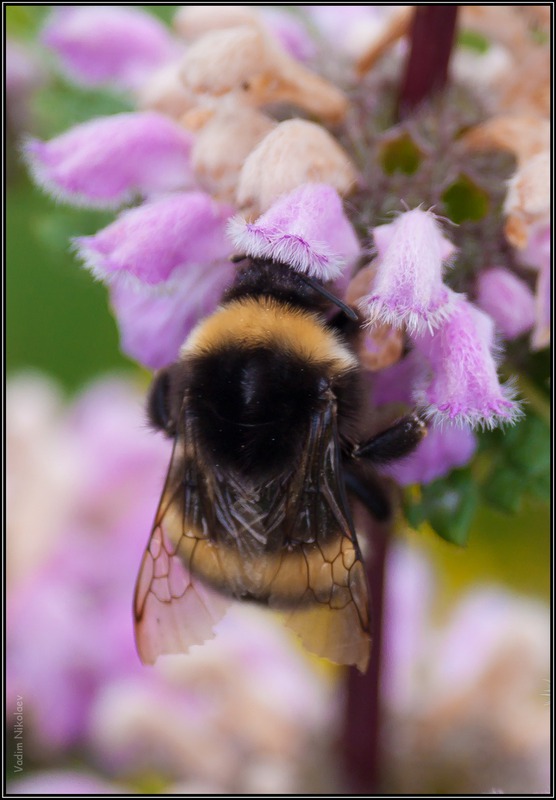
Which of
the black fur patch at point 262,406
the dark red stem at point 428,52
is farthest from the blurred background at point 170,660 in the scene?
the dark red stem at point 428,52

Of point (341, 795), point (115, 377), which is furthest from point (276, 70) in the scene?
point (115, 377)

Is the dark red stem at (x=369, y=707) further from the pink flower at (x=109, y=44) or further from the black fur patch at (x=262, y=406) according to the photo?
the pink flower at (x=109, y=44)

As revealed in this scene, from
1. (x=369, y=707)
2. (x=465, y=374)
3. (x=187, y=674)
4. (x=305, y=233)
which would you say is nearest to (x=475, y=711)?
(x=369, y=707)

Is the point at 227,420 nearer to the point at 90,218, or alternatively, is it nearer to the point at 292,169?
the point at 292,169

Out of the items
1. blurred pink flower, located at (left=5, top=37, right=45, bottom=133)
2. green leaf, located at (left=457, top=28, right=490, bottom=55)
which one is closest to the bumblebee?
blurred pink flower, located at (left=5, top=37, right=45, bottom=133)

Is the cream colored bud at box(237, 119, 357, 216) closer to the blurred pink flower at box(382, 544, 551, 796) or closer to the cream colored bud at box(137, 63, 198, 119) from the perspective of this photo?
the cream colored bud at box(137, 63, 198, 119)

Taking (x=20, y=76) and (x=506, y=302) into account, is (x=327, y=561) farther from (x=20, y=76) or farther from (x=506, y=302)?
(x=20, y=76)
